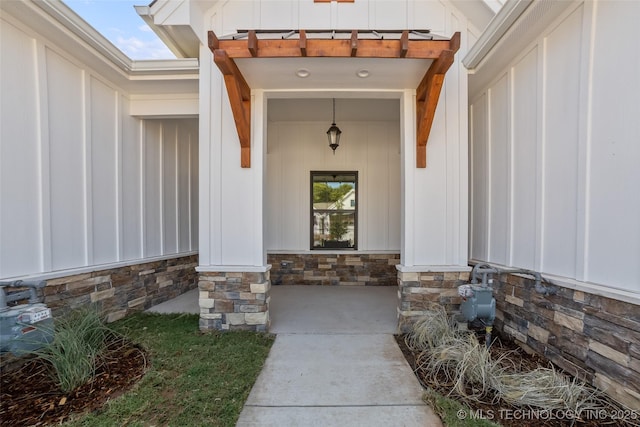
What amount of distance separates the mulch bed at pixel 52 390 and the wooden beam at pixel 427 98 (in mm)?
3783

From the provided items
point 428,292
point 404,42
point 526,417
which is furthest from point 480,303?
point 404,42

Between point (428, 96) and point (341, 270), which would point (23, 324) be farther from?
point (341, 270)

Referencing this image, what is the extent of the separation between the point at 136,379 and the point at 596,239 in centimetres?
397

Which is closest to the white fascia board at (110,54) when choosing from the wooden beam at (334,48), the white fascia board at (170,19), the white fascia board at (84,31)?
the white fascia board at (84,31)

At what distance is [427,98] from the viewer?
10.5 feet

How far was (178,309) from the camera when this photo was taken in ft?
14.7

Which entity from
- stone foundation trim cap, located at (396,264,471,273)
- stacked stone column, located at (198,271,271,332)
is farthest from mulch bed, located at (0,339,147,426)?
stone foundation trim cap, located at (396,264,471,273)

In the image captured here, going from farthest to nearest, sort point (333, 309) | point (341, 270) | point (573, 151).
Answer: point (341, 270), point (333, 309), point (573, 151)

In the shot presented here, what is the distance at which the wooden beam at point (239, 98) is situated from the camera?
2.85 metres

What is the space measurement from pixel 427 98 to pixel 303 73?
1417 mm

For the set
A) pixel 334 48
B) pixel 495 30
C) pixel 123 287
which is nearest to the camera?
pixel 334 48

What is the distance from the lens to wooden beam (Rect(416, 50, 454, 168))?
2.87 meters

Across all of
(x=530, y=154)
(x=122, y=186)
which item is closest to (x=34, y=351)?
(x=122, y=186)

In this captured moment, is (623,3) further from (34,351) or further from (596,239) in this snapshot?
(34,351)
